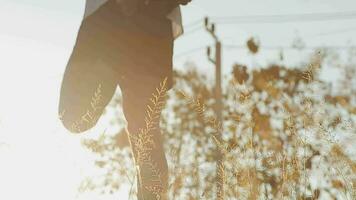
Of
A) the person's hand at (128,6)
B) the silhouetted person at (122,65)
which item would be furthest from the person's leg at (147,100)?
the person's hand at (128,6)

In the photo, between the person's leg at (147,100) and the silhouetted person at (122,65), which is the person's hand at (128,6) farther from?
the person's leg at (147,100)

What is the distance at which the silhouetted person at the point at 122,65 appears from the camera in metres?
2.46

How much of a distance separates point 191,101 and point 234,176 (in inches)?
18.9

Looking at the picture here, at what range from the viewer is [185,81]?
81.6 feet

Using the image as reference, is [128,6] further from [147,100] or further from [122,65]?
[147,100]

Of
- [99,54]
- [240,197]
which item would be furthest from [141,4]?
[240,197]

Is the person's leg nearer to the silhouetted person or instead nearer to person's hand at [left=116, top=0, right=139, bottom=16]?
the silhouetted person

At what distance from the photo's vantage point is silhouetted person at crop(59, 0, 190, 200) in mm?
2465

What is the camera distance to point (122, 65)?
8.49ft

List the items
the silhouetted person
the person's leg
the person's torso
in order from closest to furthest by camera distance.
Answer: the person's leg
the silhouetted person
the person's torso

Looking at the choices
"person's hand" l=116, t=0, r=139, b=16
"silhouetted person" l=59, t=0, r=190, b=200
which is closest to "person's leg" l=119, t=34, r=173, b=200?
"silhouetted person" l=59, t=0, r=190, b=200

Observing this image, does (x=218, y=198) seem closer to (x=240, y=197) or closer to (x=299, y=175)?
(x=240, y=197)

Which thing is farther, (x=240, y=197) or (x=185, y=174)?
(x=185, y=174)

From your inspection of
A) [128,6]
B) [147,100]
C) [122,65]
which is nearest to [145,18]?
[128,6]
